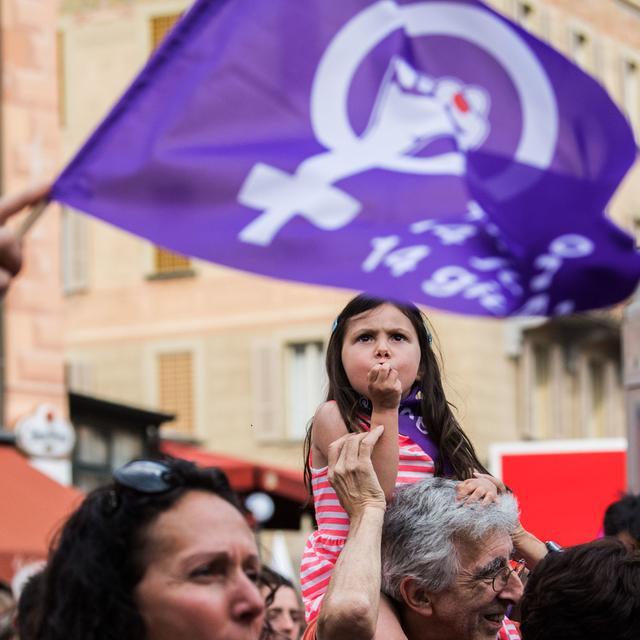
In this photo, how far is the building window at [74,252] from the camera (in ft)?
119

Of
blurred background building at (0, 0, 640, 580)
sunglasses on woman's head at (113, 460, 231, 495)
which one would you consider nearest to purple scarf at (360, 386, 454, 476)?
sunglasses on woman's head at (113, 460, 231, 495)

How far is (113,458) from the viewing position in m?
26.1

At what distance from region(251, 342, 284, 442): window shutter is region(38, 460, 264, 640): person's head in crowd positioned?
30683 mm

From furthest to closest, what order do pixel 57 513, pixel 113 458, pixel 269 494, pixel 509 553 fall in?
1. pixel 113 458
2. pixel 269 494
3. pixel 57 513
4. pixel 509 553

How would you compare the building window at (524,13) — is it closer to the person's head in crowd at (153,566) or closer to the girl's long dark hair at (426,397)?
the girl's long dark hair at (426,397)

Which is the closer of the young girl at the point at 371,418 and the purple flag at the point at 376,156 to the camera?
the young girl at the point at 371,418

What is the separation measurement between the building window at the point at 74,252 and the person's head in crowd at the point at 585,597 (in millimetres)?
31561

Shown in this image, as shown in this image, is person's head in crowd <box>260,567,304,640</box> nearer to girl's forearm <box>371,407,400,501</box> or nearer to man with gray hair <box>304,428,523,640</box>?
man with gray hair <box>304,428,523,640</box>

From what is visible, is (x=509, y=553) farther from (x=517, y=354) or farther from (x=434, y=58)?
(x=517, y=354)

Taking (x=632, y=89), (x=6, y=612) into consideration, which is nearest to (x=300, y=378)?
(x=632, y=89)

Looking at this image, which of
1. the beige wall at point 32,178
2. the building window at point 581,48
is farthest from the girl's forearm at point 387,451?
the building window at point 581,48

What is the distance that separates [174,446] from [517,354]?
738cm

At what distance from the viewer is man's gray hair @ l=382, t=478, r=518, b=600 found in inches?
178

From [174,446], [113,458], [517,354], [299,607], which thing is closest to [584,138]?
[299,607]
